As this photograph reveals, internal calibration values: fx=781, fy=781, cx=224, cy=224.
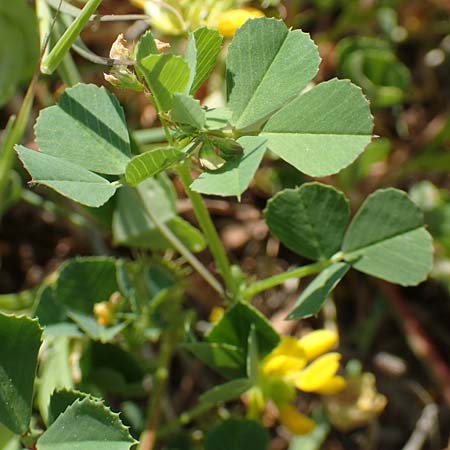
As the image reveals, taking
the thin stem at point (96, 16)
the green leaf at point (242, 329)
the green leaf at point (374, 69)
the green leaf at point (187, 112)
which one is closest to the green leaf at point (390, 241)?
the green leaf at point (242, 329)

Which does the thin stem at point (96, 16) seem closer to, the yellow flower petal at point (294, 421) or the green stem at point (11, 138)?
the green stem at point (11, 138)

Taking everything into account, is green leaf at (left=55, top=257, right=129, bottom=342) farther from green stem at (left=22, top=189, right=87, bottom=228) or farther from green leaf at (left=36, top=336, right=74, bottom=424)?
green stem at (left=22, top=189, right=87, bottom=228)

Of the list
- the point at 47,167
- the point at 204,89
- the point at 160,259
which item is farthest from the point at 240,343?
the point at 204,89

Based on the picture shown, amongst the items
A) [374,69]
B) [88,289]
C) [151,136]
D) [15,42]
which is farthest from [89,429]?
[374,69]

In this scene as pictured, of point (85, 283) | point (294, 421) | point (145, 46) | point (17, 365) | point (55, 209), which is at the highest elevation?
point (145, 46)

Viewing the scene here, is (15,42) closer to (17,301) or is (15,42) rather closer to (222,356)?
(17,301)

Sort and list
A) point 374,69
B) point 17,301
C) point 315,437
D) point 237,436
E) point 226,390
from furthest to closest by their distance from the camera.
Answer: point 374,69, point 315,437, point 17,301, point 237,436, point 226,390

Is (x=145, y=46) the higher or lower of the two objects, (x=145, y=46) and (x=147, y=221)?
the higher
